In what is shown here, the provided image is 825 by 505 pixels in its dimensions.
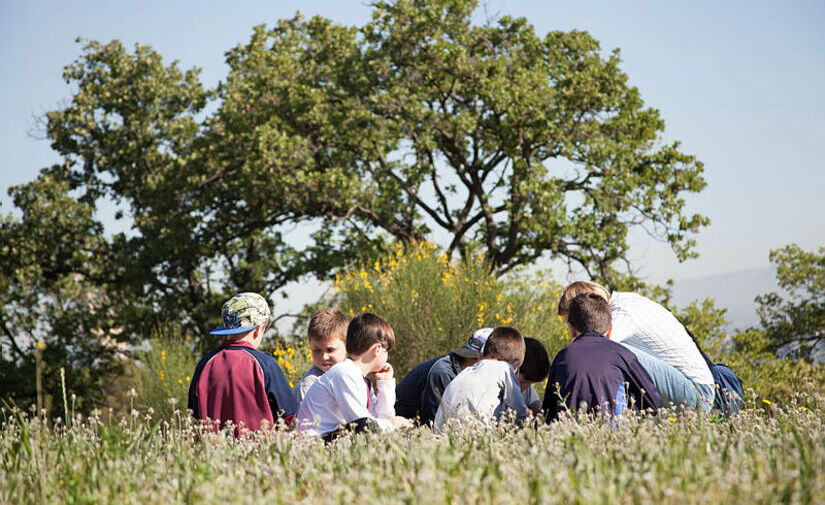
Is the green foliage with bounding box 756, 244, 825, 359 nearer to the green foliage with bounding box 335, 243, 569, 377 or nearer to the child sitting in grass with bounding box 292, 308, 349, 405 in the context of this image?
the green foliage with bounding box 335, 243, 569, 377

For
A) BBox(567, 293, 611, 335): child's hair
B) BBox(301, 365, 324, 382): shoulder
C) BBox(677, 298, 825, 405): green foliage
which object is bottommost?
BBox(677, 298, 825, 405): green foliage

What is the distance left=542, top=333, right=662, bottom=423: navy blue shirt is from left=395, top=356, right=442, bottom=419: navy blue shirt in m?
1.41

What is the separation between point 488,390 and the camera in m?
4.40

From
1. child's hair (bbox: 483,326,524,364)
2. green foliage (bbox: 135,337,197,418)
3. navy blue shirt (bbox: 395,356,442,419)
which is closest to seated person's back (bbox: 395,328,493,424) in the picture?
navy blue shirt (bbox: 395,356,442,419)

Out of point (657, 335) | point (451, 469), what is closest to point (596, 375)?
point (657, 335)

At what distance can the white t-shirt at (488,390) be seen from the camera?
437 cm

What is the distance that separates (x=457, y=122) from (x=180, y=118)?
756cm

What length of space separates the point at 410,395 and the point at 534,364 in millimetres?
926

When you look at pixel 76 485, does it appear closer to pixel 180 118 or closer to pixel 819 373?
pixel 819 373

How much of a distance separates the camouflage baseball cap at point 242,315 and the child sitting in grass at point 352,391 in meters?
0.73

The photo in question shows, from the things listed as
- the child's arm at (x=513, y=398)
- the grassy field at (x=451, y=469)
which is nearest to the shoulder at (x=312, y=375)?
the child's arm at (x=513, y=398)

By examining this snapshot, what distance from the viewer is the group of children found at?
12.9ft

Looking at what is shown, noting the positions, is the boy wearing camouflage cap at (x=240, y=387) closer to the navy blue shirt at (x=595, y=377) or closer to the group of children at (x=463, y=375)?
the group of children at (x=463, y=375)

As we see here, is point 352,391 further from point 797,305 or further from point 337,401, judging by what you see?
point 797,305
